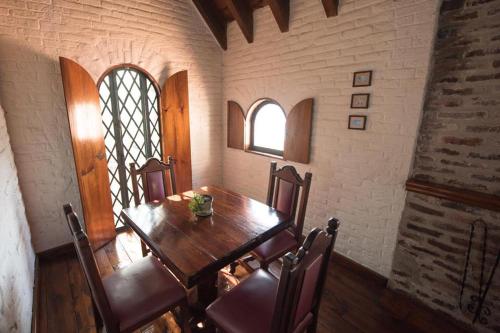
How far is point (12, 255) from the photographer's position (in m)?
1.43

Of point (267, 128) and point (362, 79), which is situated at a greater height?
point (362, 79)

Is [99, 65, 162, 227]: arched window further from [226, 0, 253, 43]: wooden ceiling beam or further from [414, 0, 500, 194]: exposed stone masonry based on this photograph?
[414, 0, 500, 194]: exposed stone masonry

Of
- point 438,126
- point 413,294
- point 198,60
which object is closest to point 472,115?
point 438,126

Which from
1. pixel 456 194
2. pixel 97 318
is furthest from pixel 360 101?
pixel 97 318

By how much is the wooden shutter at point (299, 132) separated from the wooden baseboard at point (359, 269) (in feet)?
3.33

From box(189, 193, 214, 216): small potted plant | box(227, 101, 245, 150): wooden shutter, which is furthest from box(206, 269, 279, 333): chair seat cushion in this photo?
box(227, 101, 245, 150): wooden shutter

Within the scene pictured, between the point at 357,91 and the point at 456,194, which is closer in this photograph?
the point at 456,194

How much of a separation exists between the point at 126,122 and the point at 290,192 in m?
2.07

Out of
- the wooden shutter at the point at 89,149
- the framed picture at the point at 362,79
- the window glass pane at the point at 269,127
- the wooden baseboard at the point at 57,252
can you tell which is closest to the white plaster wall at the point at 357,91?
the framed picture at the point at 362,79

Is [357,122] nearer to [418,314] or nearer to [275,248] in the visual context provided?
[275,248]

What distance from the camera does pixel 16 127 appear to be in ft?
6.65

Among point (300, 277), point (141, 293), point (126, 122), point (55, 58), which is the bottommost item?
point (141, 293)

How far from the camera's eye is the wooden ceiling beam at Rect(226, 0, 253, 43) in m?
2.62

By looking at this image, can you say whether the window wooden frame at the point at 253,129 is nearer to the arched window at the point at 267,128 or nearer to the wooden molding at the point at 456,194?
the arched window at the point at 267,128
